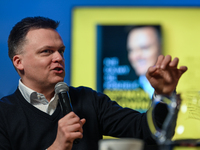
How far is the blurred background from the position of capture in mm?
2873

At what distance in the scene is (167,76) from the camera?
114cm

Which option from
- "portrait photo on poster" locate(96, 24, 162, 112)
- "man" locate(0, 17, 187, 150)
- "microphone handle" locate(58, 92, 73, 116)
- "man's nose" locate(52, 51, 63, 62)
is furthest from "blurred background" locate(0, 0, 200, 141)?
"microphone handle" locate(58, 92, 73, 116)

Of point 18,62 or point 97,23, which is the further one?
point 97,23

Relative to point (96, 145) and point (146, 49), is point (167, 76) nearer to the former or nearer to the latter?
point (96, 145)

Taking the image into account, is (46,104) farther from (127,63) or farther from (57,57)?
(127,63)

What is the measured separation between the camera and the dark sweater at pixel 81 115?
1277mm

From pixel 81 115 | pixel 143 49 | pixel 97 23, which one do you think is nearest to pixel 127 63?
pixel 143 49

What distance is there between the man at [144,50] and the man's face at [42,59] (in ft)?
4.83

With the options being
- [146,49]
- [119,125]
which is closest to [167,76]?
[119,125]

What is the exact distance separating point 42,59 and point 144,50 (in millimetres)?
1595

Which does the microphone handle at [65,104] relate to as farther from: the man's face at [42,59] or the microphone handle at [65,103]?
the man's face at [42,59]

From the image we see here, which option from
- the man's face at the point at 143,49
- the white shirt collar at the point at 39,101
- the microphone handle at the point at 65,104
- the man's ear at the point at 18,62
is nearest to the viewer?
the microphone handle at the point at 65,104

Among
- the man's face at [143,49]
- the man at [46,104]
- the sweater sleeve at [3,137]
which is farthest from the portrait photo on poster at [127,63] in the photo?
the sweater sleeve at [3,137]

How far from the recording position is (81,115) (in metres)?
1.44
